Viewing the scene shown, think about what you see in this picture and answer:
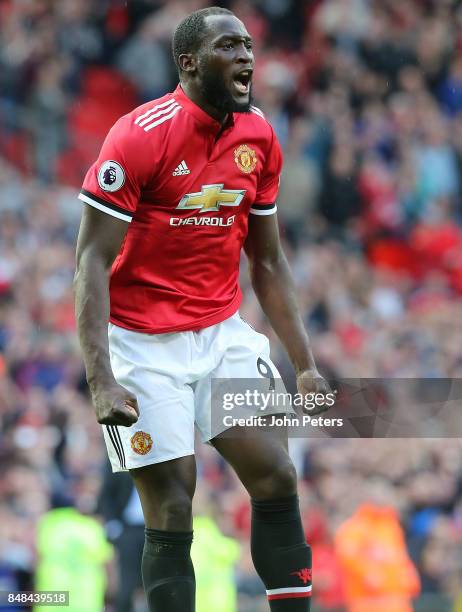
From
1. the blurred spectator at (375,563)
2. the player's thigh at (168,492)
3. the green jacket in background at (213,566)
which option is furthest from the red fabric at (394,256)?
the player's thigh at (168,492)

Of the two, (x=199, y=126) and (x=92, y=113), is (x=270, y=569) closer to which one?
(x=199, y=126)

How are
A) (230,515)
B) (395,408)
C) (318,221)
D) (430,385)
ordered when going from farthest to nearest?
(318,221), (230,515), (430,385), (395,408)

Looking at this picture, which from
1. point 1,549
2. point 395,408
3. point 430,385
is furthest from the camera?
point 1,549

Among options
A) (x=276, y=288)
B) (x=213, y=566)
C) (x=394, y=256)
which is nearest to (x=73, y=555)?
(x=213, y=566)

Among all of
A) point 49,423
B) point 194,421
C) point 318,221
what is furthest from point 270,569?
point 318,221

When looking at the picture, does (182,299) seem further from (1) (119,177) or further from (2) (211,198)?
(1) (119,177)

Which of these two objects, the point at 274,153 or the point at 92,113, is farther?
the point at 92,113

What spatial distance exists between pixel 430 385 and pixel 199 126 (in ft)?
5.51


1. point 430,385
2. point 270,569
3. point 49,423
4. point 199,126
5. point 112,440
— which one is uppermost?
point 49,423

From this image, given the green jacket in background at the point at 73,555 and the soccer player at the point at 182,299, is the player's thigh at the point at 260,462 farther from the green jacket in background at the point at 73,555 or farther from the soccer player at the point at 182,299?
the green jacket in background at the point at 73,555

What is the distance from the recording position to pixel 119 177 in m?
4.47

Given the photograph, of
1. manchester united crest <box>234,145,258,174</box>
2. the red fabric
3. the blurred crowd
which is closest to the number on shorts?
manchester united crest <box>234,145,258,174</box>

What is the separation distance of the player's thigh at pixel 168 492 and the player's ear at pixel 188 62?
4.51ft

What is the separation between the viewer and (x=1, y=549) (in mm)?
8570
